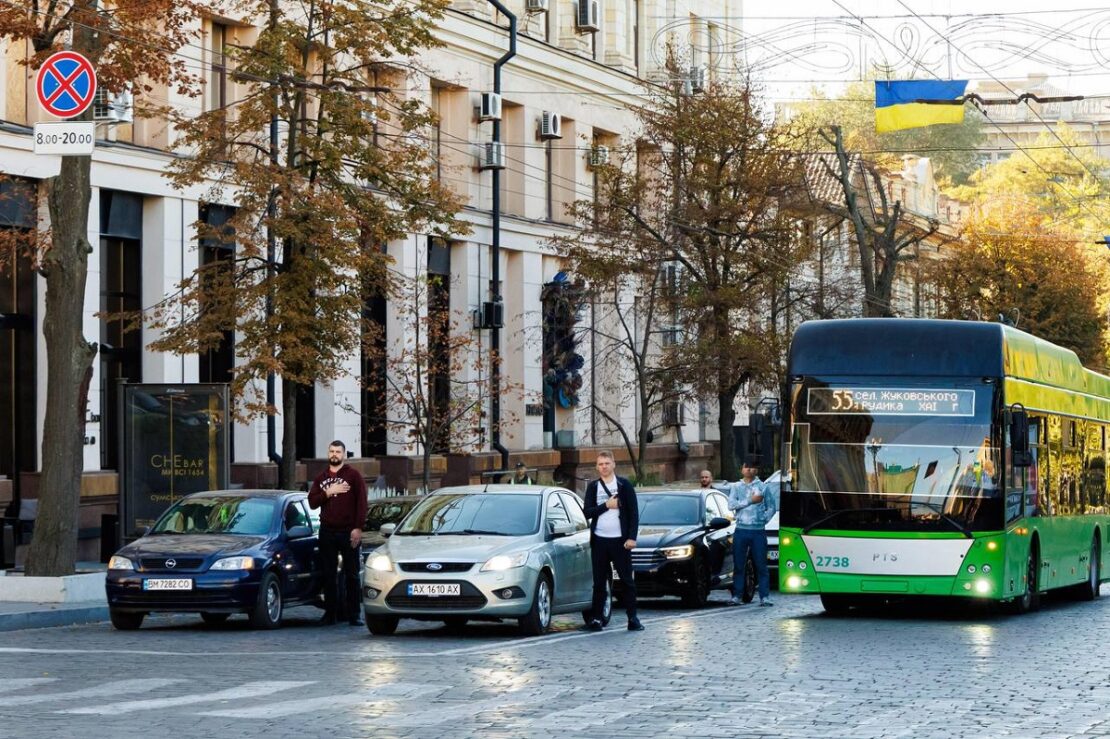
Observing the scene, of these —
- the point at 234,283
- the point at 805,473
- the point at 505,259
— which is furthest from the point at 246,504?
the point at 505,259

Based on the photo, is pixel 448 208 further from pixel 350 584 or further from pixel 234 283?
pixel 350 584

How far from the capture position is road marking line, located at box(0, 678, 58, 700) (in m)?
14.0

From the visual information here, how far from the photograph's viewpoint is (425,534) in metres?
19.8

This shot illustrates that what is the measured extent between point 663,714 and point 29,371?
67.4ft

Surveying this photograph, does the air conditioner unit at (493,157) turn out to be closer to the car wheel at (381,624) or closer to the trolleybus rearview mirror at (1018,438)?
the trolleybus rearview mirror at (1018,438)

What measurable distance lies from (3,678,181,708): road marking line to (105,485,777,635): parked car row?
4.42 metres

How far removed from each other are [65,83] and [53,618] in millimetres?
5774

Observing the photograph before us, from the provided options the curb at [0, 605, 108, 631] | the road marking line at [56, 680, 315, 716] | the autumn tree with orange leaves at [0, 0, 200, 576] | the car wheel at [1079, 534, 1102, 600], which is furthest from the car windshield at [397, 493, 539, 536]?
the car wheel at [1079, 534, 1102, 600]

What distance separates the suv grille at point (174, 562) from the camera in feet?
66.0

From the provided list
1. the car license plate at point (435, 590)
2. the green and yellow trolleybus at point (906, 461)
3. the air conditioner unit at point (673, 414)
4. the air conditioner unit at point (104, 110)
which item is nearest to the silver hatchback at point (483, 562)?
the car license plate at point (435, 590)

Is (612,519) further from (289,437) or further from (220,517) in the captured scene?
(289,437)

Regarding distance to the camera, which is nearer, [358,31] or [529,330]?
[358,31]

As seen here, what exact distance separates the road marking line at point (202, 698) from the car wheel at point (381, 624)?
4658mm

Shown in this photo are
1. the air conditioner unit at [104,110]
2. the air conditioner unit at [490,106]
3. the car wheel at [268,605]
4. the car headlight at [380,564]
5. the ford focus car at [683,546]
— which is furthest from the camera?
the air conditioner unit at [490,106]
